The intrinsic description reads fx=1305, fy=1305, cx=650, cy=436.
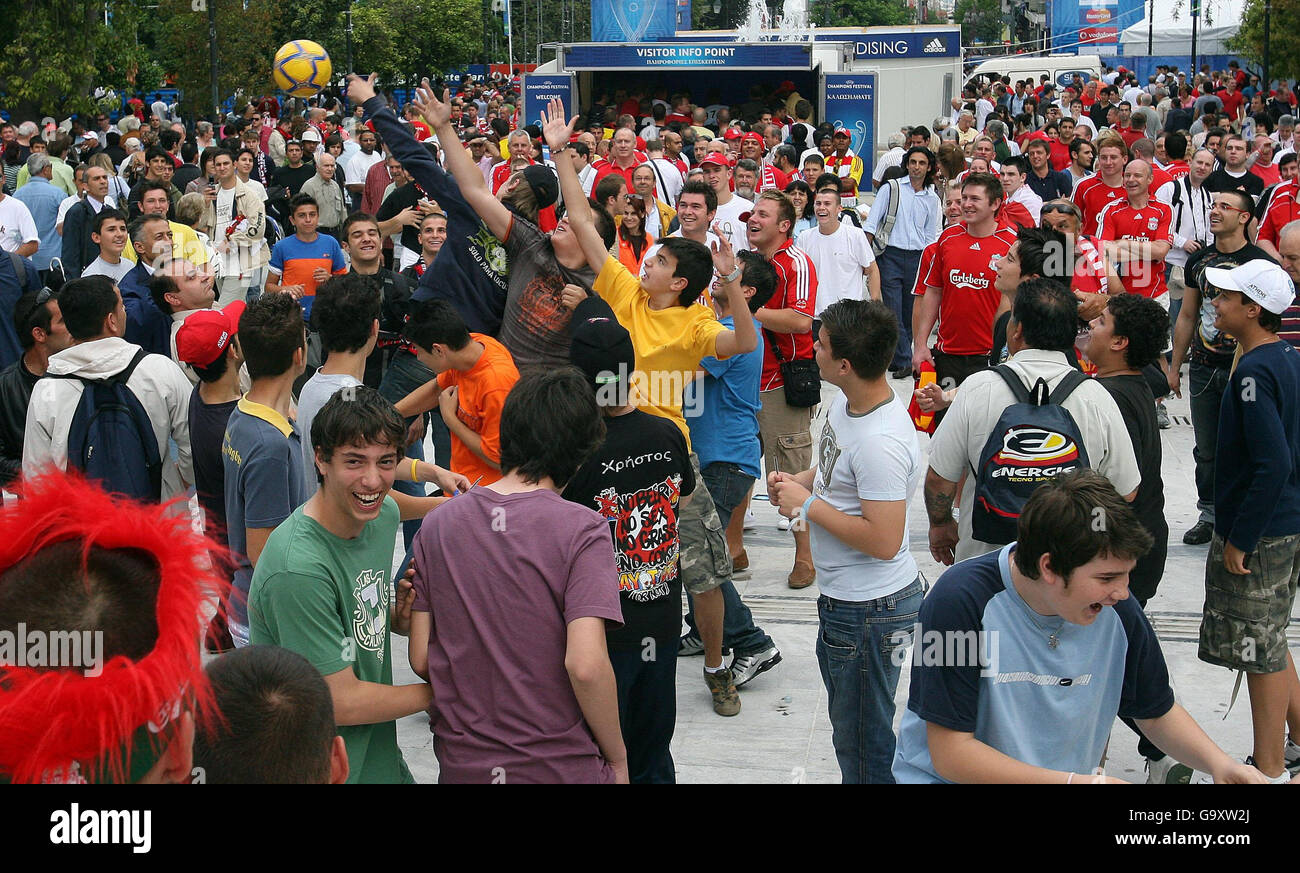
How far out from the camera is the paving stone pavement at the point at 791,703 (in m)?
5.27

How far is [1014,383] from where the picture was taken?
453 cm

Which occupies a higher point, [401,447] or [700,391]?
[401,447]

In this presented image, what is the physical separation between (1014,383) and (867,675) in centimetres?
115

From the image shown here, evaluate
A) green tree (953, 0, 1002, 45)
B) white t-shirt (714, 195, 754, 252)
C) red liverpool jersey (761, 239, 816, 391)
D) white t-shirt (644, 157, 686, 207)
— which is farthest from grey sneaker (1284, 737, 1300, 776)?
green tree (953, 0, 1002, 45)

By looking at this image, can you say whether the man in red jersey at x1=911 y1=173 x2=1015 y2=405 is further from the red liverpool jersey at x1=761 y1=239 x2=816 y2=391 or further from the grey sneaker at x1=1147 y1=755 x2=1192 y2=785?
the grey sneaker at x1=1147 y1=755 x2=1192 y2=785

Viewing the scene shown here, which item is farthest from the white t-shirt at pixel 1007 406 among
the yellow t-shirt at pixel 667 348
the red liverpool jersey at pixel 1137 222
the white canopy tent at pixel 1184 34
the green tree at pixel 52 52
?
the white canopy tent at pixel 1184 34

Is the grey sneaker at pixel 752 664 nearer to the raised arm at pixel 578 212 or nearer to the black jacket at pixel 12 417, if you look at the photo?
the raised arm at pixel 578 212

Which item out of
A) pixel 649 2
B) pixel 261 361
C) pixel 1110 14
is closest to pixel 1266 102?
pixel 649 2

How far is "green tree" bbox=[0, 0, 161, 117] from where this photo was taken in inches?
974

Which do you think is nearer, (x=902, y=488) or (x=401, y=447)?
(x=401, y=447)

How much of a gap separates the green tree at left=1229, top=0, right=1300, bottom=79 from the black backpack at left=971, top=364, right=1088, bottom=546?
28.8 metres

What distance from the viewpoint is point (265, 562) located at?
10.4ft

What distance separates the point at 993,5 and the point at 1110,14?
25.3 ft

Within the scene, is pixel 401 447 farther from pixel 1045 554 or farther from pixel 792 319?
pixel 792 319
